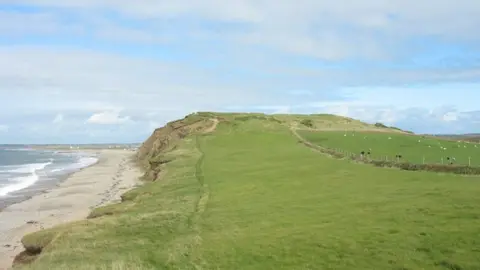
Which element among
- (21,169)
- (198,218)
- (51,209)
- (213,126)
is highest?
(213,126)

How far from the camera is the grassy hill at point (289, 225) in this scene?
18812mm

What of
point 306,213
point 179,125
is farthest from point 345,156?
point 179,125

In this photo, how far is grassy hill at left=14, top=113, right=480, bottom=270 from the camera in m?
18.8

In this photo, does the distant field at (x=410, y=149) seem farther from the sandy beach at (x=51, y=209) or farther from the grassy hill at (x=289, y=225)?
the sandy beach at (x=51, y=209)

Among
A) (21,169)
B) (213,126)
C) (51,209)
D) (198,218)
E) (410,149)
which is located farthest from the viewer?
(21,169)

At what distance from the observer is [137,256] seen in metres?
22.5

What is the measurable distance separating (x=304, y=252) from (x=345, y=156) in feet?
112

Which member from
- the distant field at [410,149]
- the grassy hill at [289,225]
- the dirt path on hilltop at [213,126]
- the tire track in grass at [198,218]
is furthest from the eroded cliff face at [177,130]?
the grassy hill at [289,225]

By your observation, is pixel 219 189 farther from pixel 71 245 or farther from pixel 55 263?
pixel 55 263

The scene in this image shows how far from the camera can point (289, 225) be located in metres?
24.5

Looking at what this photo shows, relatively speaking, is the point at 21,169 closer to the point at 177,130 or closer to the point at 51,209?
the point at 177,130

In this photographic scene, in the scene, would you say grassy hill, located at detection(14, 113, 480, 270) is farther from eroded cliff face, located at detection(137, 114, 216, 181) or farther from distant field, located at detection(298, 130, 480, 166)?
eroded cliff face, located at detection(137, 114, 216, 181)

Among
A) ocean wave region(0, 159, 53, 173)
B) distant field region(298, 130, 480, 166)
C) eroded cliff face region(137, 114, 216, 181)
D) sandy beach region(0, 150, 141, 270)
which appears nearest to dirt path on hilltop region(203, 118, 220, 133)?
eroded cliff face region(137, 114, 216, 181)

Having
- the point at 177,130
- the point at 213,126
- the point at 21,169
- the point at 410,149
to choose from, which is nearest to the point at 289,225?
the point at 410,149
